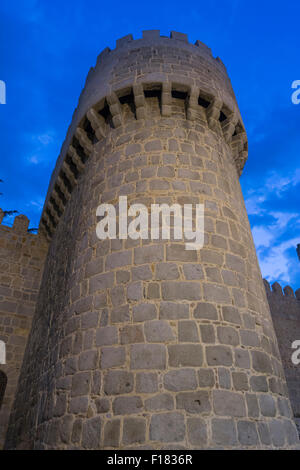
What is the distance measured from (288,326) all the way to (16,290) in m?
12.5

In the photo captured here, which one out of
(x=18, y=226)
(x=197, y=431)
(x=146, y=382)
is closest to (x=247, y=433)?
(x=197, y=431)

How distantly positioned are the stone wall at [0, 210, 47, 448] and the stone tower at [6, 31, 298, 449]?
1607 millimetres

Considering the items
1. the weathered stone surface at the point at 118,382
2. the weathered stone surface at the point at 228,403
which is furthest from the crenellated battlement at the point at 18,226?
the weathered stone surface at the point at 228,403

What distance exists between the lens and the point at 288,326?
46.4 feet

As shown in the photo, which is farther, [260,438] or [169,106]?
[169,106]

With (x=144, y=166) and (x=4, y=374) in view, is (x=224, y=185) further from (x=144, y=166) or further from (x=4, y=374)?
(x=4, y=374)

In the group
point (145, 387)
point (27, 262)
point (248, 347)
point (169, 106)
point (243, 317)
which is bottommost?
point (145, 387)

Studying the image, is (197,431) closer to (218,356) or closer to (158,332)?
(218,356)

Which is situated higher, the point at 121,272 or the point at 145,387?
the point at 121,272
